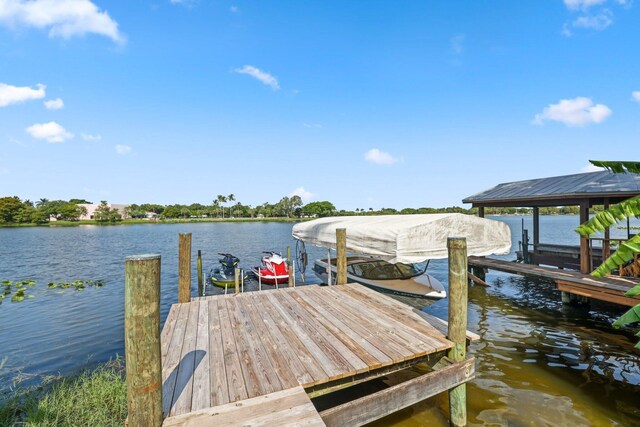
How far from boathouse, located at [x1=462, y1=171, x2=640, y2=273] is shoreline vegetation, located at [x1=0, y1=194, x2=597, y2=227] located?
192 ft

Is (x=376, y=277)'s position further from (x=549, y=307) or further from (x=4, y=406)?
(x=4, y=406)

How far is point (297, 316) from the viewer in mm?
5773

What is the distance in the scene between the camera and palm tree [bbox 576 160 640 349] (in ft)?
11.5

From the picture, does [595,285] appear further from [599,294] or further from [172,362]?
[172,362]

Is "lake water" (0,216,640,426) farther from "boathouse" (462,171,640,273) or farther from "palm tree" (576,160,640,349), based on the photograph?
"palm tree" (576,160,640,349)

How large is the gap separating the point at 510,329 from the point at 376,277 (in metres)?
4.34

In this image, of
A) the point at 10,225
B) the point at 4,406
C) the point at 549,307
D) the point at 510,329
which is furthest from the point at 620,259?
the point at 10,225

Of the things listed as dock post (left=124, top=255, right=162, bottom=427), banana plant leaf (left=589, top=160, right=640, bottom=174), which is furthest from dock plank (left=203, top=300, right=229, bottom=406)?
Result: banana plant leaf (left=589, top=160, right=640, bottom=174)

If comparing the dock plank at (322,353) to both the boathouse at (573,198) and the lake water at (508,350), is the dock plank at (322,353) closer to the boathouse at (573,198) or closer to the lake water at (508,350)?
the lake water at (508,350)

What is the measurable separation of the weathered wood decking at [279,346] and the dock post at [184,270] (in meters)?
0.32

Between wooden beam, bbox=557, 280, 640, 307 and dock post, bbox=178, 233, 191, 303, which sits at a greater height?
dock post, bbox=178, 233, 191, 303

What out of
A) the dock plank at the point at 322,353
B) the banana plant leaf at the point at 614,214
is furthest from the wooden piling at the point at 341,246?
the banana plant leaf at the point at 614,214

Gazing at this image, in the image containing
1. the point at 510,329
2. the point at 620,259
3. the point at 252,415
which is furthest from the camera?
the point at 510,329

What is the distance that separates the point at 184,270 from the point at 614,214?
7.71m
